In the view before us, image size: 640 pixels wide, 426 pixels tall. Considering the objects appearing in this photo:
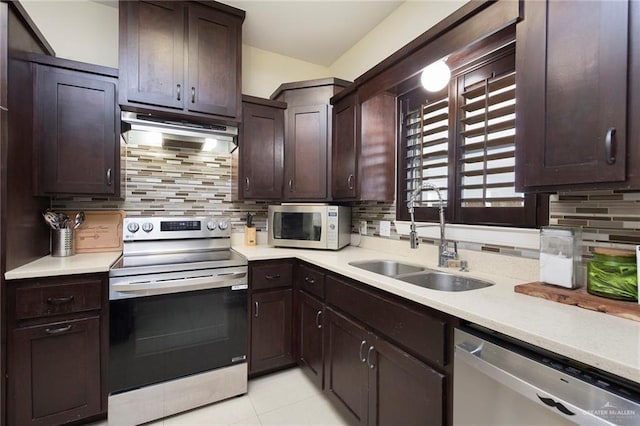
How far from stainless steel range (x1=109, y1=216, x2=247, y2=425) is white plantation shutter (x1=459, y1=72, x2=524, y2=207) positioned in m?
1.54

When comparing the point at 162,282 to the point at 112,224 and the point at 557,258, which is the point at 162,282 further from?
the point at 557,258

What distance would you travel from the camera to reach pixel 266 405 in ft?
6.01

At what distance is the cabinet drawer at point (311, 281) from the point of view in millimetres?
1843

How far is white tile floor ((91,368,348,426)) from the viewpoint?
66.6 inches

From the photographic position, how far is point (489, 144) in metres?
1.58

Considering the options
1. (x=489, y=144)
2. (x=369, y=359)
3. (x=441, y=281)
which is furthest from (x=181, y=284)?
(x=489, y=144)

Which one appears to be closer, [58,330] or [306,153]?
[58,330]

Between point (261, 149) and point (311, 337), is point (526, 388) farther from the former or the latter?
point (261, 149)

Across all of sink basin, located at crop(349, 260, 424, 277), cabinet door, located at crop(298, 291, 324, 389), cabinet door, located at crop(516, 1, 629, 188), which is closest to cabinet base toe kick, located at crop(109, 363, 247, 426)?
cabinet door, located at crop(298, 291, 324, 389)

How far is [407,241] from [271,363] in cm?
132

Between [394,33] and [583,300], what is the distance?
2132 mm

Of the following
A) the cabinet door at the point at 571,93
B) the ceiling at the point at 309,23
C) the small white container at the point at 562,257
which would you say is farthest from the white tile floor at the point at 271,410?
the ceiling at the point at 309,23

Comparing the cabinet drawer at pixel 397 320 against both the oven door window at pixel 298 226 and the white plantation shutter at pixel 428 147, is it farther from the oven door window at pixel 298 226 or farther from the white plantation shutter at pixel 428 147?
the white plantation shutter at pixel 428 147

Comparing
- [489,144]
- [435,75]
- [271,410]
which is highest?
[435,75]
